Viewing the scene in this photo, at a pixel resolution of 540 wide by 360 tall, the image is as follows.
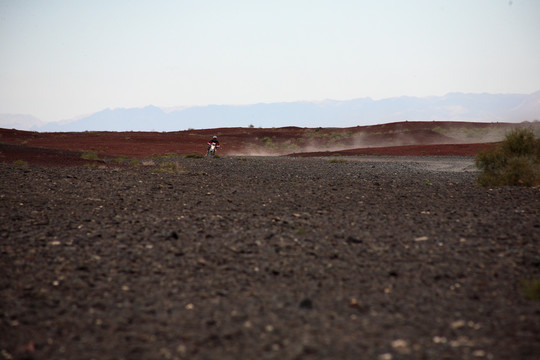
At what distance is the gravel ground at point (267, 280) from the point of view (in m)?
4.46

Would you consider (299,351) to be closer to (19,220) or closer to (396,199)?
(19,220)

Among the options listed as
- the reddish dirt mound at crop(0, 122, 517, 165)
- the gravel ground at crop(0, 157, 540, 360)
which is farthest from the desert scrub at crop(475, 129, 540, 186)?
the reddish dirt mound at crop(0, 122, 517, 165)

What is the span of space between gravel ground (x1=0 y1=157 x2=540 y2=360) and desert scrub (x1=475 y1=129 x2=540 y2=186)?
5077 millimetres

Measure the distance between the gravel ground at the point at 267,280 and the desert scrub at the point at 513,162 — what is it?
5.08 m

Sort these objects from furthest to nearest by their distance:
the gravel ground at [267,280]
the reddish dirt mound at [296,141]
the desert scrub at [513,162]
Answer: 1. the reddish dirt mound at [296,141]
2. the desert scrub at [513,162]
3. the gravel ground at [267,280]

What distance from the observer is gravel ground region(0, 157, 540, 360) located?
4461 mm

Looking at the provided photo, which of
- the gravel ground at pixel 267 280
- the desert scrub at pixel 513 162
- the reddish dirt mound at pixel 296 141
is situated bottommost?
the gravel ground at pixel 267 280

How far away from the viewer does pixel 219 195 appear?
1373cm

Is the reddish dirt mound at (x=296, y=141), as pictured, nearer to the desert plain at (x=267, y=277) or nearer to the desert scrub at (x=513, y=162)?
the desert scrub at (x=513, y=162)

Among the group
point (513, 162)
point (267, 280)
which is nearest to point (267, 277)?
point (267, 280)

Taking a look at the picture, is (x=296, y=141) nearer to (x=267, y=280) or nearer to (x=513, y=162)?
(x=513, y=162)

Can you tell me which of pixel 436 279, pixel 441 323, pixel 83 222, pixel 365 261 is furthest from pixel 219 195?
pixel 441 323

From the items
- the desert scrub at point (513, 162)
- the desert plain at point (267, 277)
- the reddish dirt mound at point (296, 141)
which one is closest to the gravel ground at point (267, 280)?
the desert plain at point (267, 277)

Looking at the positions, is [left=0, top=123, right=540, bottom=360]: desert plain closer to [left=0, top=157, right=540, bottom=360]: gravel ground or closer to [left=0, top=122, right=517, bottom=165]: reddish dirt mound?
[left=0, top=157, right=540, bottom=360]: gravel ground
